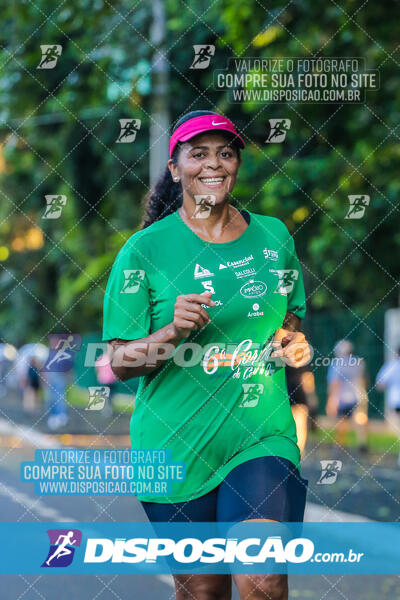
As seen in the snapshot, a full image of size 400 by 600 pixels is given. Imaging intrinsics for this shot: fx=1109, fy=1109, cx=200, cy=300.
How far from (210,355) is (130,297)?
1.00 feet

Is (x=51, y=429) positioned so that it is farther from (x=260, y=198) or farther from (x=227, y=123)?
(x=227, y=123)

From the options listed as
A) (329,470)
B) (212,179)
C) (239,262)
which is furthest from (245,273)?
(329,470)

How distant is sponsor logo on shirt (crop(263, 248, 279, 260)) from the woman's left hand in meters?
0.23

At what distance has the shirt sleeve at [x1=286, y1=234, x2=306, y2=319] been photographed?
3672 mm

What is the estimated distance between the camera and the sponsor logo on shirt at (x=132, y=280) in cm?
340

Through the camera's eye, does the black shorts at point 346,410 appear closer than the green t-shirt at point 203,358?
No

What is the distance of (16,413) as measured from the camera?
2453cm

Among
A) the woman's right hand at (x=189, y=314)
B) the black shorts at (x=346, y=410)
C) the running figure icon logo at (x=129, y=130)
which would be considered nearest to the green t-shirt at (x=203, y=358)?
the woman's right hand at (x=189, y=314)

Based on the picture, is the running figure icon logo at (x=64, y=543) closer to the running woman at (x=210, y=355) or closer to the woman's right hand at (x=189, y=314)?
the running woman at (x=210, y=355)

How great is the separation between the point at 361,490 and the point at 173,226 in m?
7.28

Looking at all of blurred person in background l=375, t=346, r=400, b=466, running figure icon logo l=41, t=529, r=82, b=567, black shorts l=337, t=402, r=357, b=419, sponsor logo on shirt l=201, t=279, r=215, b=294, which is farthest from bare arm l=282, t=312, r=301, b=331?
black shorts l=337, t=402, r=357, b=419

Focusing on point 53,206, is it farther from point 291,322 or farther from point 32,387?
point 32,387

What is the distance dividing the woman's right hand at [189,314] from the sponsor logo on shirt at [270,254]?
0.35m

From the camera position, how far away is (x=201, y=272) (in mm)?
3449
